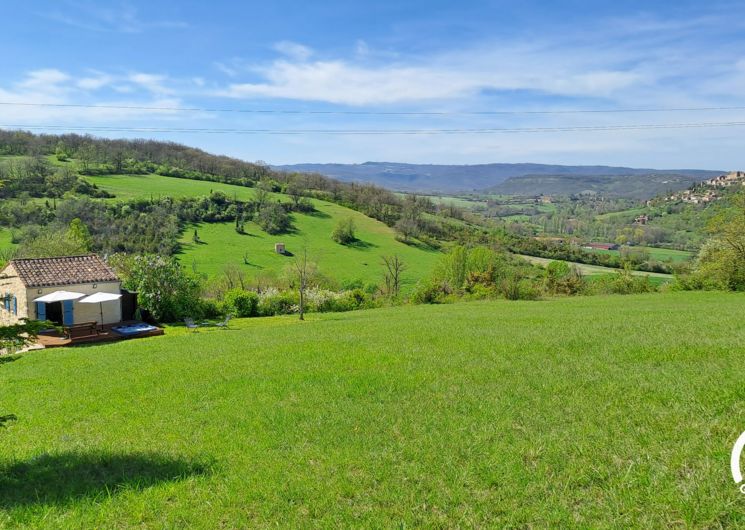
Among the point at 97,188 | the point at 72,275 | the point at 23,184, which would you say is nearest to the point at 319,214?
the point at 97,188

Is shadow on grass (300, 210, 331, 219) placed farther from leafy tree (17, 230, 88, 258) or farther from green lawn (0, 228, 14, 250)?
leafy tree (17, 230, 88, 258)

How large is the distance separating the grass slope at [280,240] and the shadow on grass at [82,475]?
50052mm

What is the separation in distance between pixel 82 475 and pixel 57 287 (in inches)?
960

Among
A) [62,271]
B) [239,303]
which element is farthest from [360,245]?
[62,271]

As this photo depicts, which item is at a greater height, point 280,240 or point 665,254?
point 280,240

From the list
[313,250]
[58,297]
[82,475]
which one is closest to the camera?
[82,475]

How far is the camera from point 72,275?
27.9 meters

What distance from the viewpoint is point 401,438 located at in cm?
731

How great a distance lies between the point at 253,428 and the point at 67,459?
2794 millimetres

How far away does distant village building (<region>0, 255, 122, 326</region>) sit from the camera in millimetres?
26250

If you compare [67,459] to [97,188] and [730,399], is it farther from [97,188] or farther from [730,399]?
[97,188]

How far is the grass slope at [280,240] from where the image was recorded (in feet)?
208

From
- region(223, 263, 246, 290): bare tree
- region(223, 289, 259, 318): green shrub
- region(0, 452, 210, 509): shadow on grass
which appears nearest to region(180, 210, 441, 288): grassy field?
region(223, 263, 246, 290): bare tree

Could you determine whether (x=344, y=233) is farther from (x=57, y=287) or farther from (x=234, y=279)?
(x=57, y=287)
